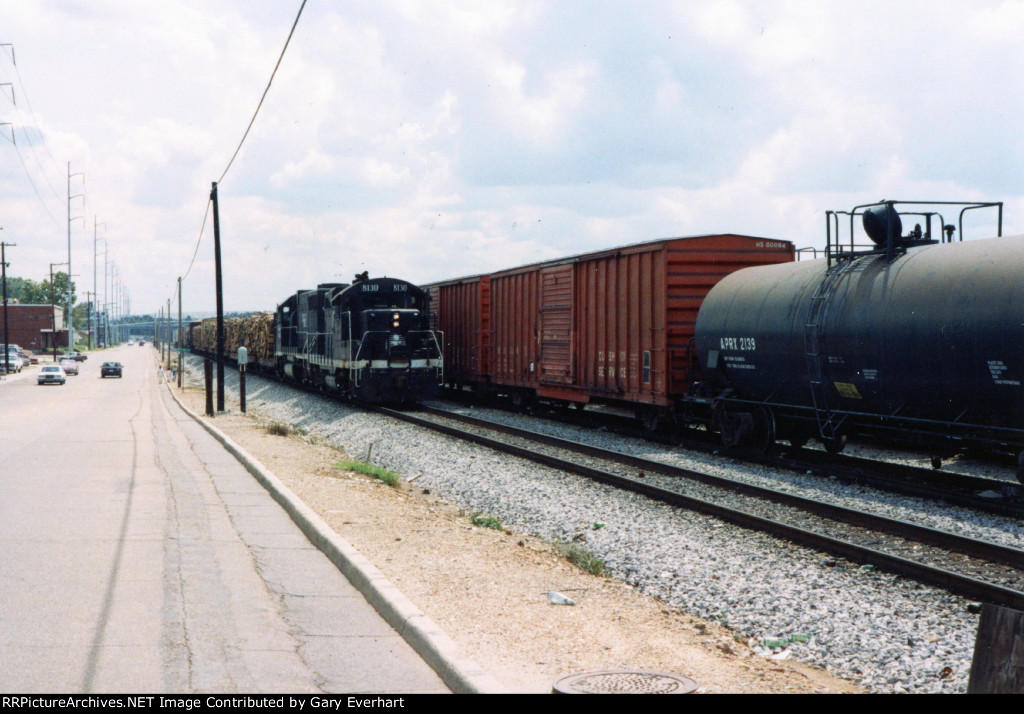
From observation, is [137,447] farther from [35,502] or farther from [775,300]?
[775,300]

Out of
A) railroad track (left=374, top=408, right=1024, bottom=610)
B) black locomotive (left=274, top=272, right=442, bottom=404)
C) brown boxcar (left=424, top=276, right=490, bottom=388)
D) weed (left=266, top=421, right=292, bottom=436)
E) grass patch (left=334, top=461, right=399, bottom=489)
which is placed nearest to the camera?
railroad track (left=374, top=408, right=1024, bottom=610)

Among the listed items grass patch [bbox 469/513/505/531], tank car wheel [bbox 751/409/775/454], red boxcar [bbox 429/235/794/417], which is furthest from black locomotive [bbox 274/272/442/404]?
grass patch [bbox 469/513/505/531]

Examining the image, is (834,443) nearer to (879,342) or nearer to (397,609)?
(879,342)

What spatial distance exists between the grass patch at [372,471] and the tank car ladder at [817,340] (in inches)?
262

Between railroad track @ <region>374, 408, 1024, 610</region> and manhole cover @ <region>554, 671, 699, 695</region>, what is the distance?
12.3 feet

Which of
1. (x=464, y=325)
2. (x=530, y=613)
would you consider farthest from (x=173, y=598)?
(x=464, y=325)

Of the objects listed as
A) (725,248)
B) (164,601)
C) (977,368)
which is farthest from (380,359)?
(164,601)

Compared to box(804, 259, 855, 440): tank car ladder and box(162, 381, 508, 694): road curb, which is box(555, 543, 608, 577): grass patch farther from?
box(804, 259, 855, 440): tank car ladder

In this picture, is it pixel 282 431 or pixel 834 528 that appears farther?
pixel 282 431

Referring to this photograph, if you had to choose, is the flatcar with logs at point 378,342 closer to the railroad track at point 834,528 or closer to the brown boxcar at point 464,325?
the brown boxcar at point 464,325

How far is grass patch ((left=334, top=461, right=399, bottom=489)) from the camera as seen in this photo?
1514 centimetres

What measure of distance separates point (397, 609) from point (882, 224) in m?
10.1

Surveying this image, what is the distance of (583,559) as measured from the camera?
30.9 feet
